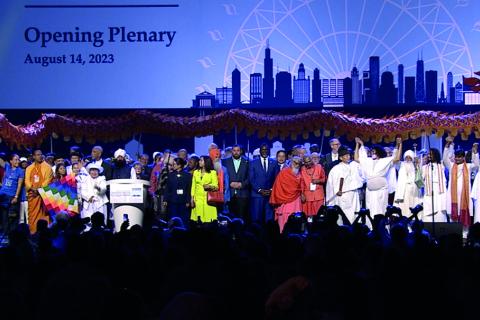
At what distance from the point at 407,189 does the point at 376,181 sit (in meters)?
1.16

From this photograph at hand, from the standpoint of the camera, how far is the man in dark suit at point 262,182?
15289 millimetres

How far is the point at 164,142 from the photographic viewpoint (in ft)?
64.4

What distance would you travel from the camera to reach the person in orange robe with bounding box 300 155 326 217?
14.9 metres

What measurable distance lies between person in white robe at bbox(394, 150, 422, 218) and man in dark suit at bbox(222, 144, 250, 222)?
295 cm

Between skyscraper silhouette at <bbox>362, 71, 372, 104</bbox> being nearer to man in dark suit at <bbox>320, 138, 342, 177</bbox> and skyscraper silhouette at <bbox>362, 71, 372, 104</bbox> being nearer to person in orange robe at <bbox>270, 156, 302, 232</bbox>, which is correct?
man in dark suit at <bbox>320, 138, 342, 177</bbox>

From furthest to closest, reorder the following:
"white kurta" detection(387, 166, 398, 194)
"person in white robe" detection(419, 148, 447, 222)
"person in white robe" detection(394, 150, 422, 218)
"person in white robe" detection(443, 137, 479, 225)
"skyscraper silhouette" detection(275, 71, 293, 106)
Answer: "skyscraper silhouette" detection(275, 71, 293, 106) → "white kurta" detection(387, 166, 398, 194) → "person in white robe" detection(394, 150, 422, 218) → "person in white robe" detection(443, 137, 479, 225) → "person in white robe" detection(419, 148, 447, 222)

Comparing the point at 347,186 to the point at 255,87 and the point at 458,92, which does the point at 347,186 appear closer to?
the point at 255,87

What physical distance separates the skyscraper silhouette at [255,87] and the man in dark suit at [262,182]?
3.39 meters

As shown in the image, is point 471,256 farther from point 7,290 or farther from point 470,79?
point 470,79

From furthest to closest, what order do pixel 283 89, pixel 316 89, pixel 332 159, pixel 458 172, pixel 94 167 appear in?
pixel 283 89
pixel 316 89
pixel 458 172
pixel 332 159
pixel 94 167

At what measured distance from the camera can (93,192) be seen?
14.6 metres

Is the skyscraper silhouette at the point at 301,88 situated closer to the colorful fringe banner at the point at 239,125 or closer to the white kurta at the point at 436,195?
the colorful fringe banner at the point at 239,125

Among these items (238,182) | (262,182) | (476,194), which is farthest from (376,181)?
(238,182)

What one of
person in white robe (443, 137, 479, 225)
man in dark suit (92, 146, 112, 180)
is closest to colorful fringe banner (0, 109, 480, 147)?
person in white robe (443, 137, 479, 225)
